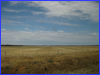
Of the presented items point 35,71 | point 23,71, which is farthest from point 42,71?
point 23,71

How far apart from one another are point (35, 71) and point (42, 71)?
3.21 ft

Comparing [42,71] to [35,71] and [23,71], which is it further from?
[23,71]

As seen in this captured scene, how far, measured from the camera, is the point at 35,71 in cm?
1265

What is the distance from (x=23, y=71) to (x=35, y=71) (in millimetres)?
1662

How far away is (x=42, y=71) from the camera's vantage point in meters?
12.7

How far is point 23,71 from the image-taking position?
12.6 m
